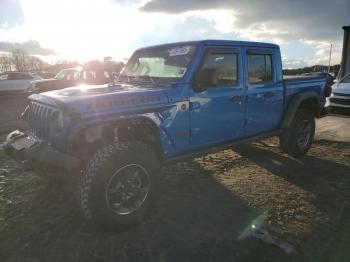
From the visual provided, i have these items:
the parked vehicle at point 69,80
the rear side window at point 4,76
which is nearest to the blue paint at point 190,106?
the parked vehicle at point 69,80

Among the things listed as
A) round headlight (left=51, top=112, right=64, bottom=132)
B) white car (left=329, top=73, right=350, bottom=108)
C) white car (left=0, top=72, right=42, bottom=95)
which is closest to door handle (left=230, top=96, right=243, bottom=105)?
round headlight (left=51, top=112, right=64, bottom=132)

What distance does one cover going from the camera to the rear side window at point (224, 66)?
14.9 ft

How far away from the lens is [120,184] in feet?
11.8

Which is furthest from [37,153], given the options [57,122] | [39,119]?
[39,119]

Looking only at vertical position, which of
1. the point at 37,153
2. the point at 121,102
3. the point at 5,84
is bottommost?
the point at 5,84

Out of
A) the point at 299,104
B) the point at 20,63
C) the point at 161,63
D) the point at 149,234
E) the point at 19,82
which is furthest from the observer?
the point at 20,63

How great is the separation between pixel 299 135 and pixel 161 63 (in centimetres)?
306

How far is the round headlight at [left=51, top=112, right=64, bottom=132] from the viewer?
358 centimetres

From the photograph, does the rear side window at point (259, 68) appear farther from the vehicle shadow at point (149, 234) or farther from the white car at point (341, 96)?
the white car at point (341, 96)

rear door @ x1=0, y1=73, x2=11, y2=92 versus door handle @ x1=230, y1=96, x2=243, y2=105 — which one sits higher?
door handle @ x1=230, y1=96, x2=243, y2=105

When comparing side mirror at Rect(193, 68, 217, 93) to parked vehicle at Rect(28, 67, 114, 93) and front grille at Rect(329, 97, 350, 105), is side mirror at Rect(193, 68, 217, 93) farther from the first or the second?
parked vehicle at Rect(28, 67, 114, 93)

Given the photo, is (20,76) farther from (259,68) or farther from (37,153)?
(37,153)

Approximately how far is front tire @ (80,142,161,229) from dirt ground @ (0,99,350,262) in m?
0.21

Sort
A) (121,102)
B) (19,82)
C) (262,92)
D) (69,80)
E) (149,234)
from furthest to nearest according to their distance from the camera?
1. (19,82)
2. (69,80)
3. (262,92)
4. (121,102)
5. (149,234)
